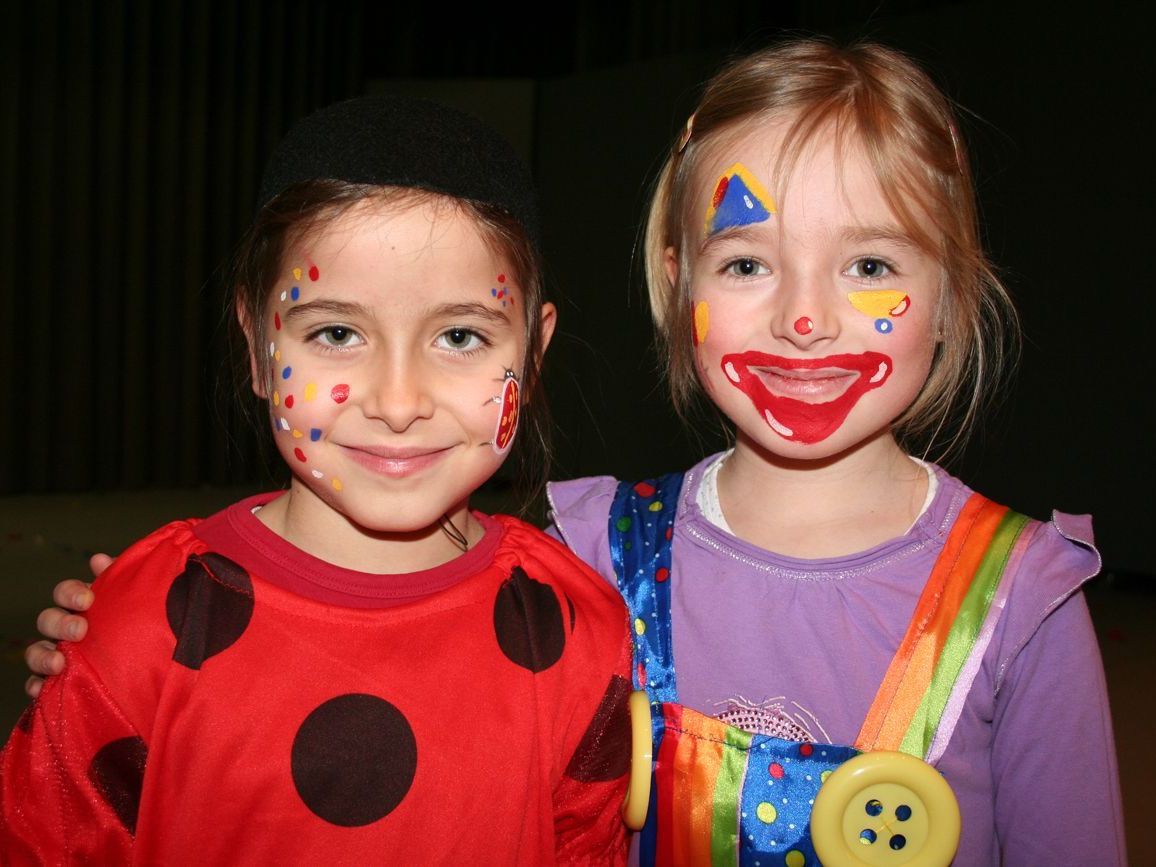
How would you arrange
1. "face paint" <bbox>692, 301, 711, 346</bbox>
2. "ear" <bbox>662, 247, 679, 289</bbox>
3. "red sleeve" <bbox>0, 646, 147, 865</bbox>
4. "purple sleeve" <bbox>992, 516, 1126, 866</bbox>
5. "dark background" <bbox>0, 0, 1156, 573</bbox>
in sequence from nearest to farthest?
"red sleeve" <bbox>0, 646, 147, 865</bbox> → "purple sleeve" <bbox>992, 516, 1126, 866</bbox> → "face paint" <bbox>692, 301, 711, 346</bbox> → "ear" <bbox>662, 247, 679, 289</bbox> → "dark background" <bbox>0, 0, 1156, 573</bbox>

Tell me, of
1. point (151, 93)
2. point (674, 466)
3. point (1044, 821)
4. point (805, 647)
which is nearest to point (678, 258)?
point (805, 647)

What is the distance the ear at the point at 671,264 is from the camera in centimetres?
152

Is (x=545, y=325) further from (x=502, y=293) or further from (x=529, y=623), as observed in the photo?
(x=529, y=623)

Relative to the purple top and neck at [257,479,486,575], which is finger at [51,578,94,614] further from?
the purple top

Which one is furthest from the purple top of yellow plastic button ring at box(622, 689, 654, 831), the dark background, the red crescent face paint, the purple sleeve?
the dark background

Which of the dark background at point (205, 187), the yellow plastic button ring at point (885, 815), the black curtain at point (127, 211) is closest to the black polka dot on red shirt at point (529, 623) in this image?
the yellow plastic button ring at point (885, 815)

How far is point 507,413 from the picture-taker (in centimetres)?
121

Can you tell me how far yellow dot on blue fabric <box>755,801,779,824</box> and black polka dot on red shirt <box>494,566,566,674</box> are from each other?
323 millimetres

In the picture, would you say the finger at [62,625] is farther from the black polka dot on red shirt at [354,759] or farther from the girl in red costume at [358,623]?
the black polka dot on red shirt at [354,759]

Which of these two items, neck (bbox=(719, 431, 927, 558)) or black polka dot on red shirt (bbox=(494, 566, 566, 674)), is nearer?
black polka dot on red shirt (bbox=(494, 566, 566, 674))

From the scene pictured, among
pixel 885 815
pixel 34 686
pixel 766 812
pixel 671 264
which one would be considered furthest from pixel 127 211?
pixel 885 815

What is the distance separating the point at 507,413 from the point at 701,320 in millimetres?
325

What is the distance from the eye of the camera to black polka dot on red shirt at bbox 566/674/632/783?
1.21 meters

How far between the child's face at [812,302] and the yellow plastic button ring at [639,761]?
368 millimetres
